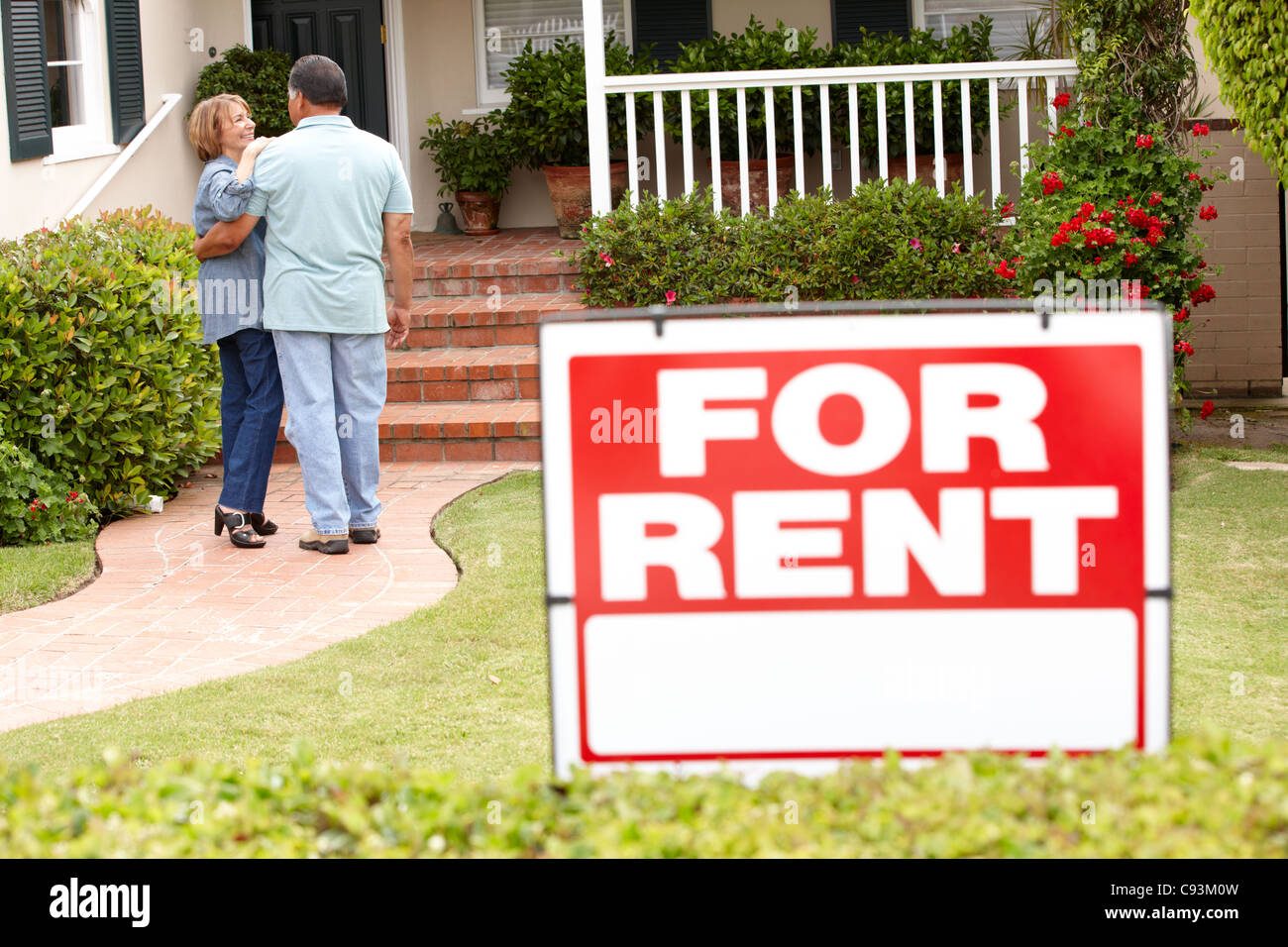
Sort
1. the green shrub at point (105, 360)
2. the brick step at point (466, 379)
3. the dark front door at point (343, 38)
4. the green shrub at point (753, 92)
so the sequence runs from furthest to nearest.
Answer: the dark front door at point (343, 38) → the green shrub at point (753, 92) → the brick step at point (466, 379) → the green shrub at point (105, 360)

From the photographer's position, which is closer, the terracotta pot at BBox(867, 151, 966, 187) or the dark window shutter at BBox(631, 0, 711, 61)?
the terracotta pot at BBox(867, 151, 966, 187)

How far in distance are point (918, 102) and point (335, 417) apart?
6.16 m

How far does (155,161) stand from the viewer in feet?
35.0

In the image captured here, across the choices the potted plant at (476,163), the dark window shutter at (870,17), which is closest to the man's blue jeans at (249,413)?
the potted plant at (476,163)

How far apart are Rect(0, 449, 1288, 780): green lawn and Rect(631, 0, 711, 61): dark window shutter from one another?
716 cm

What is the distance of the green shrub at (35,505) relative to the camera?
21.9ft

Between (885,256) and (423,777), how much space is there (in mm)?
7025

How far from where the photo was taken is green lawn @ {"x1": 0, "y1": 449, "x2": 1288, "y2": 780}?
14.0 feet

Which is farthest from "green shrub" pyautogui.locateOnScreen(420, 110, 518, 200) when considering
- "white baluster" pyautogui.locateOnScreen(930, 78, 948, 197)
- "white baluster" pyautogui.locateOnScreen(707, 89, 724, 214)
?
"white baluster" pyautogui.locateOnScreen(930, 78, 948, 197)

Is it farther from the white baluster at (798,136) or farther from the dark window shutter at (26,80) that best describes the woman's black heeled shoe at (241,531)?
the white baluster at (798,136)

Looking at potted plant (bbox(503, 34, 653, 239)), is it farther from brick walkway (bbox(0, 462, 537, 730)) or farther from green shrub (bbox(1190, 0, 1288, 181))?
green shrub (bbox(1190, 0, 1288, 181))

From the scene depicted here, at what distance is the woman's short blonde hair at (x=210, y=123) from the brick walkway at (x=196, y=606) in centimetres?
182

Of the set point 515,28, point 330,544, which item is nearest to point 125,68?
point 515,28
